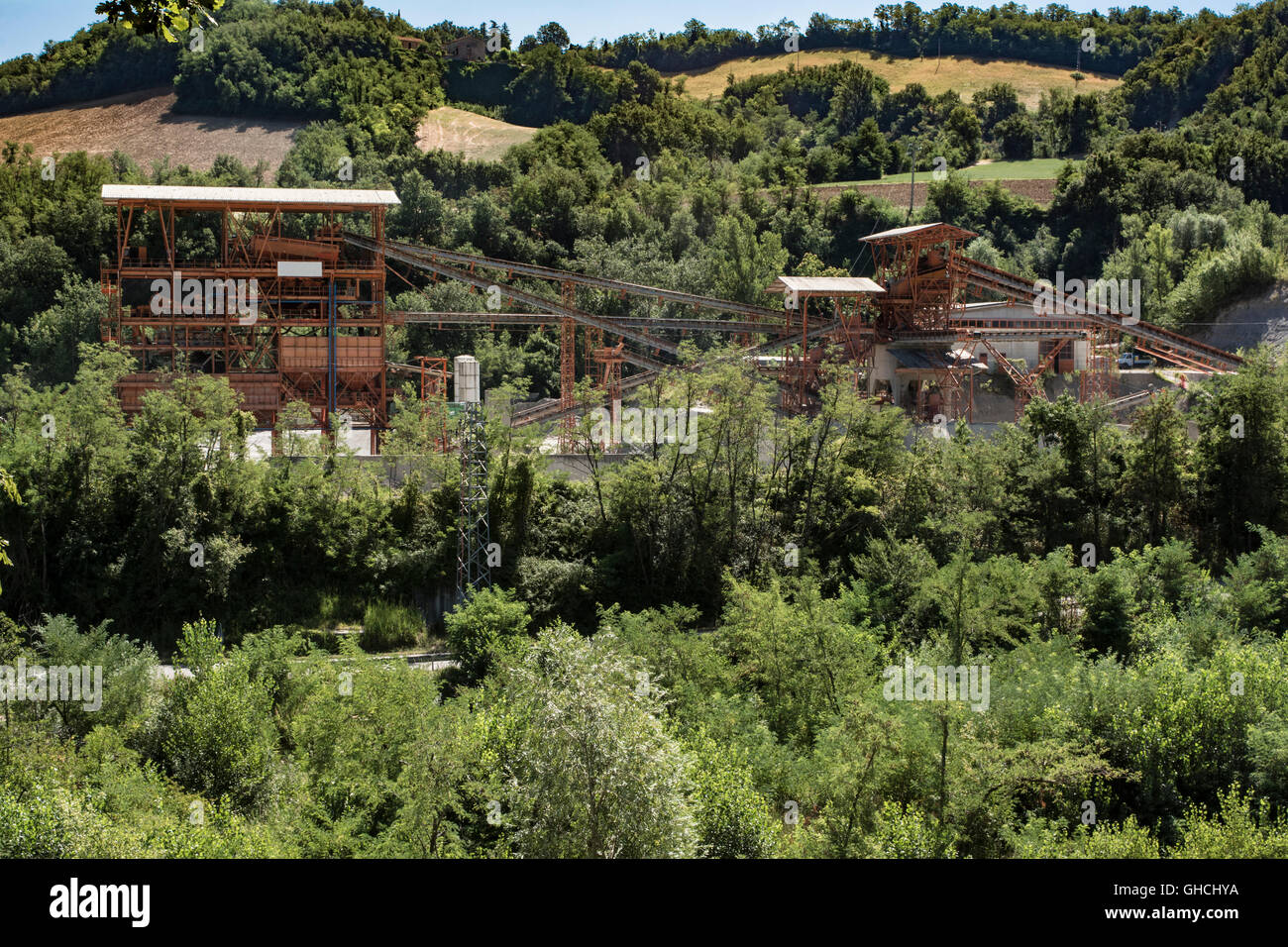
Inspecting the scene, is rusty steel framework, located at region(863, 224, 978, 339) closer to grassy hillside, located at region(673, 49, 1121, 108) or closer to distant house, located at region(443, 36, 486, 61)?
distant house, located at region(443, 36, 486, 61)

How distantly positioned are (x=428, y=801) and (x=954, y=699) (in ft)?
31.7

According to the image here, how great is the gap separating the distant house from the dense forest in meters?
38.0

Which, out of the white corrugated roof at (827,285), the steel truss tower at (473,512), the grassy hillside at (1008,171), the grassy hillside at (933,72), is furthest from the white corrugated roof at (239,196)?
the grassy hillside at (933,72)

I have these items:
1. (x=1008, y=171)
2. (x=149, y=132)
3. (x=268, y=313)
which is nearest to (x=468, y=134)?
(x=149, y=132)

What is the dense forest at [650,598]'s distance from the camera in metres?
22.5

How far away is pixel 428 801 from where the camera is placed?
23.6m

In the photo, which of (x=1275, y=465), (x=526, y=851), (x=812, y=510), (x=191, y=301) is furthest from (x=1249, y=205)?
(x=526, y=851)

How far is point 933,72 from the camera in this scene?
5017 inches

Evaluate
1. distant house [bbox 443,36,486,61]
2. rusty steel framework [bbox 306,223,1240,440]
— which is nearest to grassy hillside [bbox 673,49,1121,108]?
distant house [bbox 443,36,486,61]

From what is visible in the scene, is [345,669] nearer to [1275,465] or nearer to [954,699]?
[954,699]

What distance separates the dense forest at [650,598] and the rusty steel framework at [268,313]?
343 cm

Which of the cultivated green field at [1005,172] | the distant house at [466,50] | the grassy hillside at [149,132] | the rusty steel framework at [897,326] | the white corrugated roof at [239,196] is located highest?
the distant house at [466,50]

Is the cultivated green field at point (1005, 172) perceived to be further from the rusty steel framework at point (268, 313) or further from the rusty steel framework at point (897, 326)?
the rusty steel framework at point (268, 313)

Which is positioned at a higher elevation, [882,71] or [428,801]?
[882,71]
